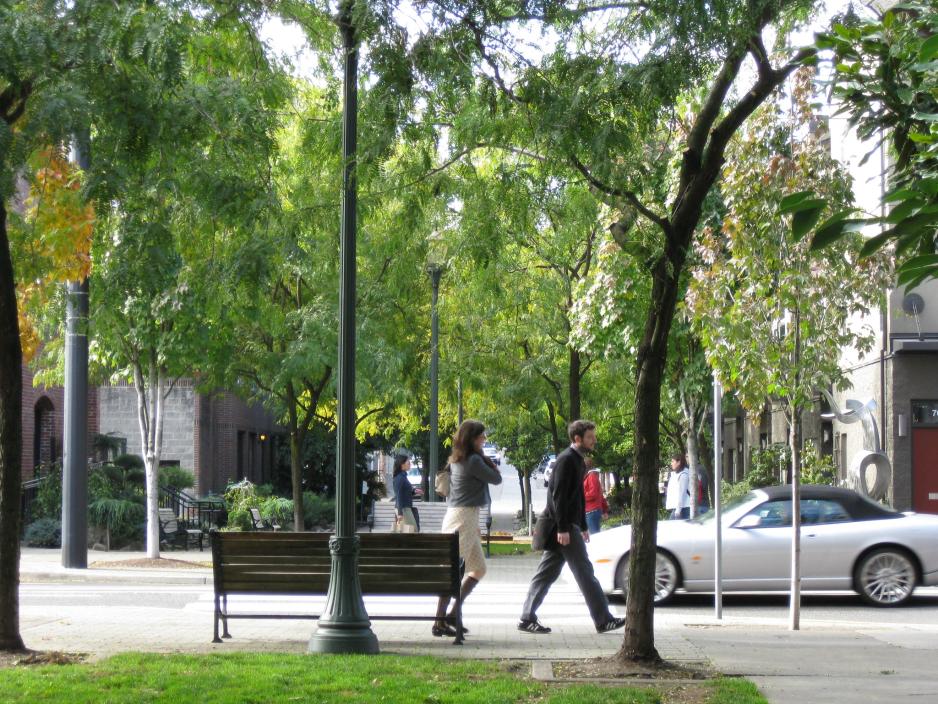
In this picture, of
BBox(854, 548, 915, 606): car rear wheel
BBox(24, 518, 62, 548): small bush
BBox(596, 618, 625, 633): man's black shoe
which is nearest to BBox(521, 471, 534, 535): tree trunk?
BBox(24, 518, 62, 548): small bush

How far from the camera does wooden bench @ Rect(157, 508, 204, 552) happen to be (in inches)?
1041

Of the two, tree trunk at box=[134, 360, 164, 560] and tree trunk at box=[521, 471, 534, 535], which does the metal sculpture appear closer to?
tree trunk at box=[521, 471, 534, 535]

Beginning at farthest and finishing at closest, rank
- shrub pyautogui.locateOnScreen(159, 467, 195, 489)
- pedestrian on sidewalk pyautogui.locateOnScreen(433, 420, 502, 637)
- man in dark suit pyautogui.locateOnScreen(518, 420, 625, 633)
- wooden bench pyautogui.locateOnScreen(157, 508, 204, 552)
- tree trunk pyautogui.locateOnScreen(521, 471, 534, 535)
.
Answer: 1. tree trunk pyautogui.locateOnScreen(521, 471, 534, 535)
2. shrub pyautogui.locateOnScreen(159, 467, 195, 489)
3. wooden bench pyautogui.locateOnScreen(157, 508, 204, 552)
4. pedestrian on sidewalk pyautogui.locateOnScreen(433, 420, 502, 637)
5. man in dark suit pyautogui.locateOnScreen(518, 420, 625, 633)

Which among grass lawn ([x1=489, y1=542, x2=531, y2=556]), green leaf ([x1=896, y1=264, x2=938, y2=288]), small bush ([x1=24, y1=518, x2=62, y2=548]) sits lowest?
grass lawn ([x1=489, y1=542, x2=531, y2=556])

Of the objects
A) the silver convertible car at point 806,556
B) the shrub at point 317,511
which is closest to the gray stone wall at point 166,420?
the shrub at point 317,511

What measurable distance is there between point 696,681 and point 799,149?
633 centimetres

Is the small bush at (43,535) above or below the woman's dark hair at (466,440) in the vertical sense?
below

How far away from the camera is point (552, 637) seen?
11.7m

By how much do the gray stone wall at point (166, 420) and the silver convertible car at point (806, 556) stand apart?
2284cm

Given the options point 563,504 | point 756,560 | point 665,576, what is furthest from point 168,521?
point 563,504

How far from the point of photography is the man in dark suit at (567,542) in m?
11.3

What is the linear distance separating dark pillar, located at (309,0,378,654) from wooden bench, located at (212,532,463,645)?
0.35 metres

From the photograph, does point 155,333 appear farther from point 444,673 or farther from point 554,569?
point 444,673

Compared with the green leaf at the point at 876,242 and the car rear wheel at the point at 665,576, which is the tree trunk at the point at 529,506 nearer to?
the car rear wheel at the point at 665,576
